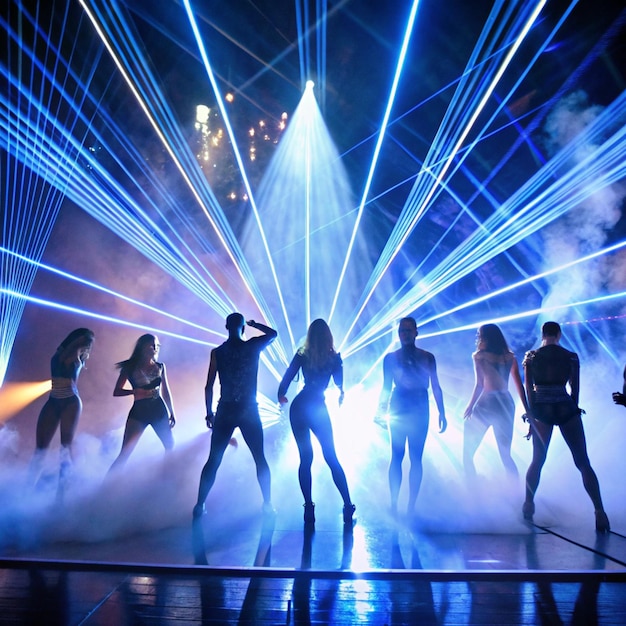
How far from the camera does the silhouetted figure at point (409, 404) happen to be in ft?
14.8

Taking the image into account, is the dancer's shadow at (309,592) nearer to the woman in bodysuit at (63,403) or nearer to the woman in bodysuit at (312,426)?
the woman in bodysuit at (312,426)

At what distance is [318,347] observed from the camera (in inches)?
173

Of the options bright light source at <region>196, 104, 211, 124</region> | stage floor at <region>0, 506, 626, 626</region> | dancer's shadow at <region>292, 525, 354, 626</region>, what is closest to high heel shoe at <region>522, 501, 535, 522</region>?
stage floor at <region>0, 506, 626, 626</region>

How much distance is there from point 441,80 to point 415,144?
80.2 inches

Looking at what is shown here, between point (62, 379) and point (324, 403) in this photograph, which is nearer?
point (324, 403)

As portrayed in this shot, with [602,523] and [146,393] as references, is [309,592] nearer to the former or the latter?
[602,523]

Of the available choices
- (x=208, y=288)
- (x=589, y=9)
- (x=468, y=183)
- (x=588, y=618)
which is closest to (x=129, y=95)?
(x=208, y=288)

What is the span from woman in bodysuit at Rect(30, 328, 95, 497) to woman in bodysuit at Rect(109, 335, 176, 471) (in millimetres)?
535

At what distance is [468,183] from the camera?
1133cm

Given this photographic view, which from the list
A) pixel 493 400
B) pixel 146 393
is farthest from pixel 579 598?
pixel 146 393

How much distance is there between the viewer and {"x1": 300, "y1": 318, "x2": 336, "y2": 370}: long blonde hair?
4.38 meters

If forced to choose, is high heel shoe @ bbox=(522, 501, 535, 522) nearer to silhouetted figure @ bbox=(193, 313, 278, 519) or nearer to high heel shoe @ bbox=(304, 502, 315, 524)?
high heel shoe @ bbox=(304, 502, 315, 524)

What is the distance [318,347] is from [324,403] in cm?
50

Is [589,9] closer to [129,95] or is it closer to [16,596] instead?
[129,95]
